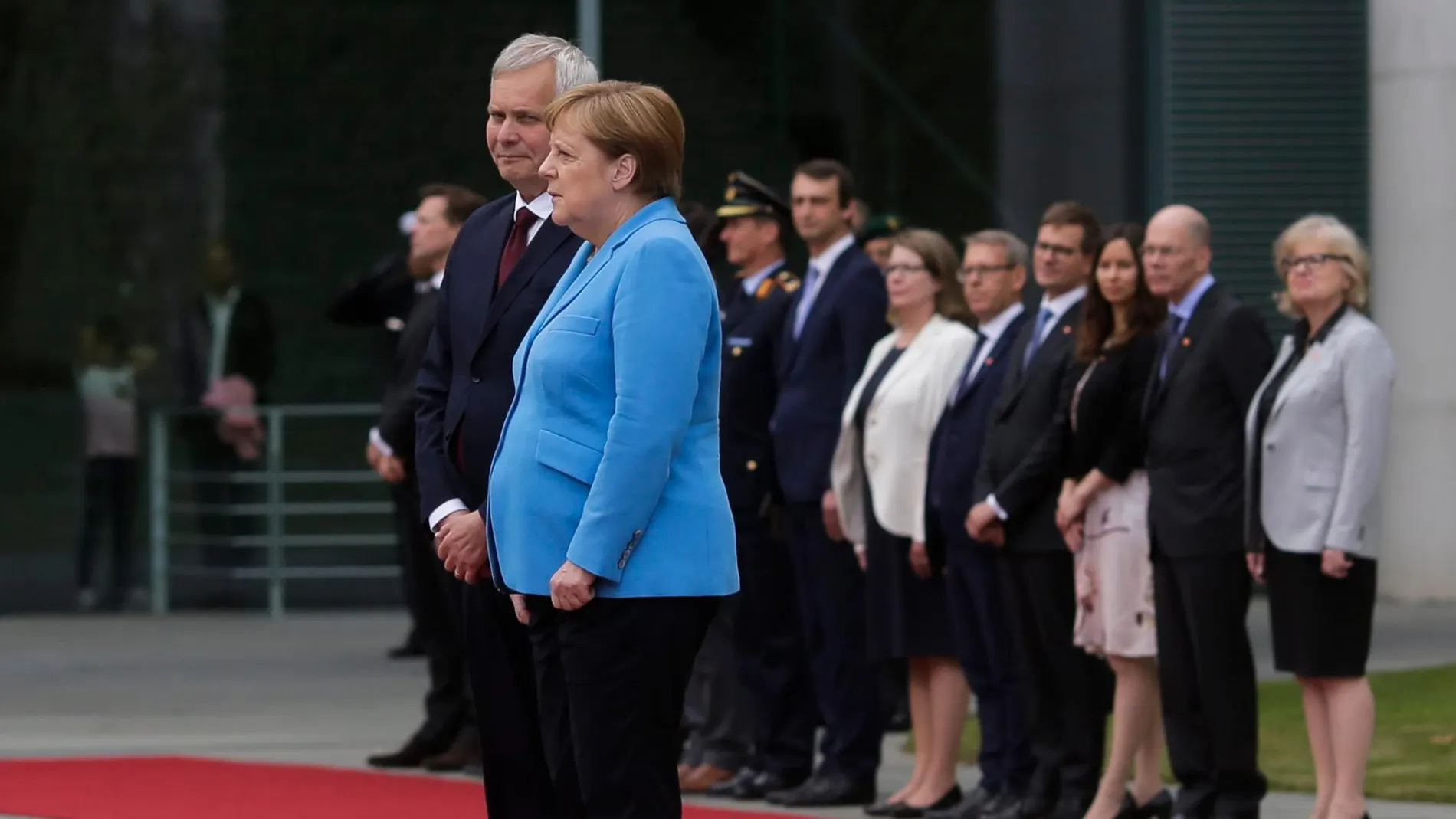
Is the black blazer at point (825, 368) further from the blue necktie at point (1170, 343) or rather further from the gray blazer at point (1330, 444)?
the gray blazer at point (1330, 444)

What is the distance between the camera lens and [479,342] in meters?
5.26

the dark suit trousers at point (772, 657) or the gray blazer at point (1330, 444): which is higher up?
the gray blazer at point (1330, 444)

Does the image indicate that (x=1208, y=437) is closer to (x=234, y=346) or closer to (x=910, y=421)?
(x=910, y=421)

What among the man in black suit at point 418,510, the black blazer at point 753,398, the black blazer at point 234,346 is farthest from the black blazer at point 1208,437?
the black blazer at point 234,346

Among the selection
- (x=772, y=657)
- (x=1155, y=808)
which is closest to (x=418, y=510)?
(x=772, y=657)

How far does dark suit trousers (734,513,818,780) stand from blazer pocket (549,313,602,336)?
4.06 m

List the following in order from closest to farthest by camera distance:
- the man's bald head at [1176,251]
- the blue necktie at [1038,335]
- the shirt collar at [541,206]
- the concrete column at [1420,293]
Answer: the shirt collar at [541,206]
the man's bald head at [1176,251]
the blue necktie at [1038,335]
the concrete column at [1420,293]

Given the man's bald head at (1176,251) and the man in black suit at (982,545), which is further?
the man in black suit at (982,545)

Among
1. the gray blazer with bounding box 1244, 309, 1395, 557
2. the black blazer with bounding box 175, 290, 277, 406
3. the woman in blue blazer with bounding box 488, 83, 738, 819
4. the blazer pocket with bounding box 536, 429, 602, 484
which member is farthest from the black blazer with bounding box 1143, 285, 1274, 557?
the black blazer with bounding box 175, 290, 277, 406

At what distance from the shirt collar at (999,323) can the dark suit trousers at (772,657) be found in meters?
1.10

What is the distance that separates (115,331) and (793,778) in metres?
8.70

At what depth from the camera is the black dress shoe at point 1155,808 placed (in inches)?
300

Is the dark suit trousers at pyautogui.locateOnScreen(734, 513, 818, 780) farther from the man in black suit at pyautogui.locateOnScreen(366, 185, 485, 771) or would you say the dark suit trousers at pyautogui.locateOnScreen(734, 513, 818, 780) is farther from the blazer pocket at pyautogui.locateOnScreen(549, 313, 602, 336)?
the blazer pocket at pyautogui.locateOnScreen(549, 313, 602, 336)

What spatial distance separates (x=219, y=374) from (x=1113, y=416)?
9621mm
